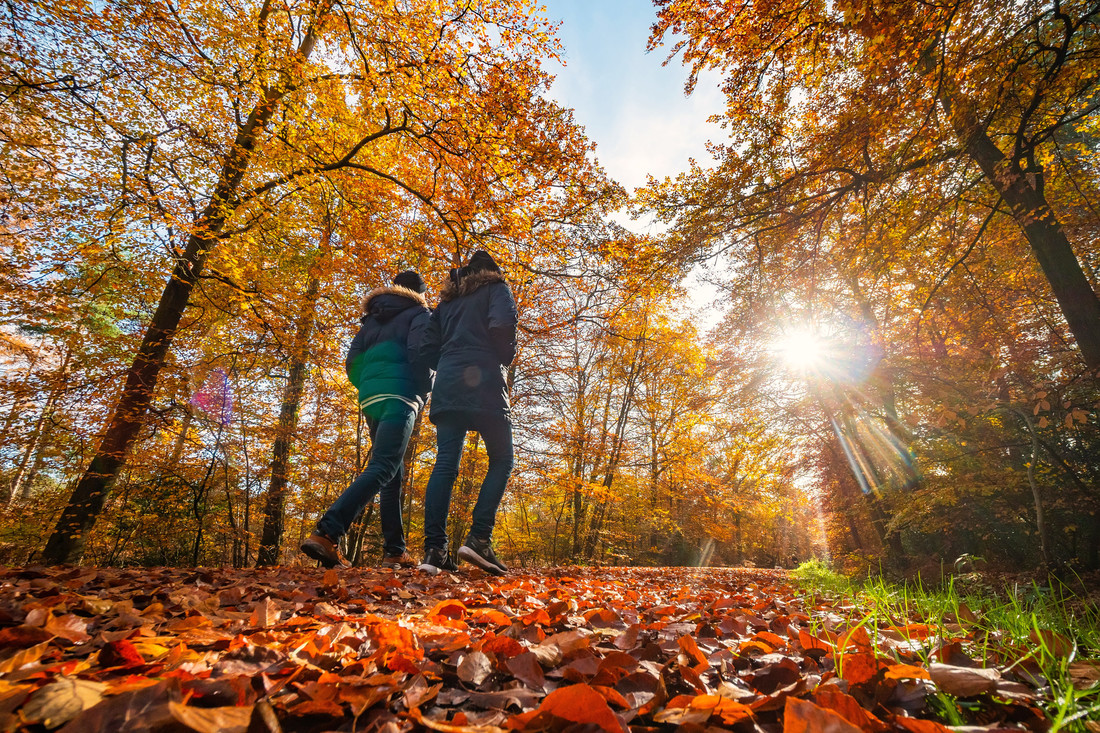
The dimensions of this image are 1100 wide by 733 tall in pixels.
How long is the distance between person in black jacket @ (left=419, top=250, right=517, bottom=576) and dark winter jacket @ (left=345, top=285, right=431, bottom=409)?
0.17m

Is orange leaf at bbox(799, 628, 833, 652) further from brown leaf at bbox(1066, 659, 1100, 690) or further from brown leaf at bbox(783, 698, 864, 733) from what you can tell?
brown leaf at bbox(783, 698, 864, 733)

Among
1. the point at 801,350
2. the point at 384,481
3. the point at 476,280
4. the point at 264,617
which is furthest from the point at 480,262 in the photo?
the point at 801,350

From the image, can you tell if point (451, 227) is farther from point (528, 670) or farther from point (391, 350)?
point (528, 670)

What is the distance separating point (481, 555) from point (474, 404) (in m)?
1.06

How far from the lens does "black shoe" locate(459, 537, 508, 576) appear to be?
290 cm

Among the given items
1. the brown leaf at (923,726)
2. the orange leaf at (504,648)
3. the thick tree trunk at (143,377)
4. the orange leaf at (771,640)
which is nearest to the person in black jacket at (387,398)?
the orange leaf at (504,648)

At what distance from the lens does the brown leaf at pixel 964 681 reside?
0.79m

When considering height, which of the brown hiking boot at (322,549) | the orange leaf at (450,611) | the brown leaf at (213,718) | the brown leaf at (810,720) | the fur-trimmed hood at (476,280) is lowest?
the orange leaf at (450,611)

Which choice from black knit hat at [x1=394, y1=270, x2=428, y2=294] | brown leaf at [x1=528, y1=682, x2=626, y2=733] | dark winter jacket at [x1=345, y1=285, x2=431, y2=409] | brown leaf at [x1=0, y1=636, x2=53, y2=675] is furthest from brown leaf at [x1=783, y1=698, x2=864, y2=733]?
black knit hat at [x1=394, y1=270, x2=428, y2=294]

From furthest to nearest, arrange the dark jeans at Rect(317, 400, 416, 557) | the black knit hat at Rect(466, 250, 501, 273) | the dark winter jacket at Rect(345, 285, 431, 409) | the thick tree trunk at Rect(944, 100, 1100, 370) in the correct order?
1. the thick tree trunk at Rect(944, 100, 1100, 370)
2. the black knit hat at Rect(466, 250, 501, 273)
3. the dark winter jacket at Rect(345, 285, 431, 409)
4. the dark jeans at Rect(317, 400, 416, 557)

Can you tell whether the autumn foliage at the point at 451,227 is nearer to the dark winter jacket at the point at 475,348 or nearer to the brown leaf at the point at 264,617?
the dark winter jacket at the point at 475,348

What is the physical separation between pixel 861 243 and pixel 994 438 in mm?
Result: 2522

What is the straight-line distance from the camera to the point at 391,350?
3379mm

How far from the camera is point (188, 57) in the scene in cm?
478
